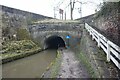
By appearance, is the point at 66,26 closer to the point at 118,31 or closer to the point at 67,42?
the point at 67,42

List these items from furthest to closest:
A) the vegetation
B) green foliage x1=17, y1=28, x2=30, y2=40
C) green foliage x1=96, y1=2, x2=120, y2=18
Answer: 1. green foliage x1=17, y1=28, x2=30, y2=40
2. the vegetation
3. green foliage x1=96, y1=2, x2=120, y2=18

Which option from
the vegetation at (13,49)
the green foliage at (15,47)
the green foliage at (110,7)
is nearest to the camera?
the green foliage at (110,7)

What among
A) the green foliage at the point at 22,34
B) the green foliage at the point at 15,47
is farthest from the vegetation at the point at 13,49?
the green foliage at the point at 22,34

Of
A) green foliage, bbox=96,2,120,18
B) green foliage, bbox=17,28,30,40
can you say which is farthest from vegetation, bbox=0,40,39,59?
green foliage, bbox=96,2,120,18

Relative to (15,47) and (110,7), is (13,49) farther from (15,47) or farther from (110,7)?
(110,7)

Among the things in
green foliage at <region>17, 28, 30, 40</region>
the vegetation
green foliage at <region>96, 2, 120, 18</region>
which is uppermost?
green foliage at <region>96, 2, 120, 18</region>

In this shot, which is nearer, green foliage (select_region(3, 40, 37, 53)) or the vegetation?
the vegetation

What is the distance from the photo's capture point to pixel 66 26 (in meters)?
17.0

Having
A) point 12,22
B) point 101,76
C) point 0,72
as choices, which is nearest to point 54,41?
point 12,22

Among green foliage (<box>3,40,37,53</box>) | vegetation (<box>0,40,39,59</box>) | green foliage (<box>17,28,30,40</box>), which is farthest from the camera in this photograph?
green foliage (<box>17,28,30,40</box>)

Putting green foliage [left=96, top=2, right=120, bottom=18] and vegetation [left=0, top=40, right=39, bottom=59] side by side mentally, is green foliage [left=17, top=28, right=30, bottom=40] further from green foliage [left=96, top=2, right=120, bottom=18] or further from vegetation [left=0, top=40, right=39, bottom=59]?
green foliage [left=96, top=2, right=120, bottom=18]

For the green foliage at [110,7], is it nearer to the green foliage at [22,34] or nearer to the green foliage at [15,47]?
the green foliage at [15,47]

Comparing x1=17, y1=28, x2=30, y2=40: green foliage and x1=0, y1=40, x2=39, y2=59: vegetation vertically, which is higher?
x1=17, y1=28, x2=30, y2=40: green foliage

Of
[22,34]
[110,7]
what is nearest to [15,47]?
[22,34]
